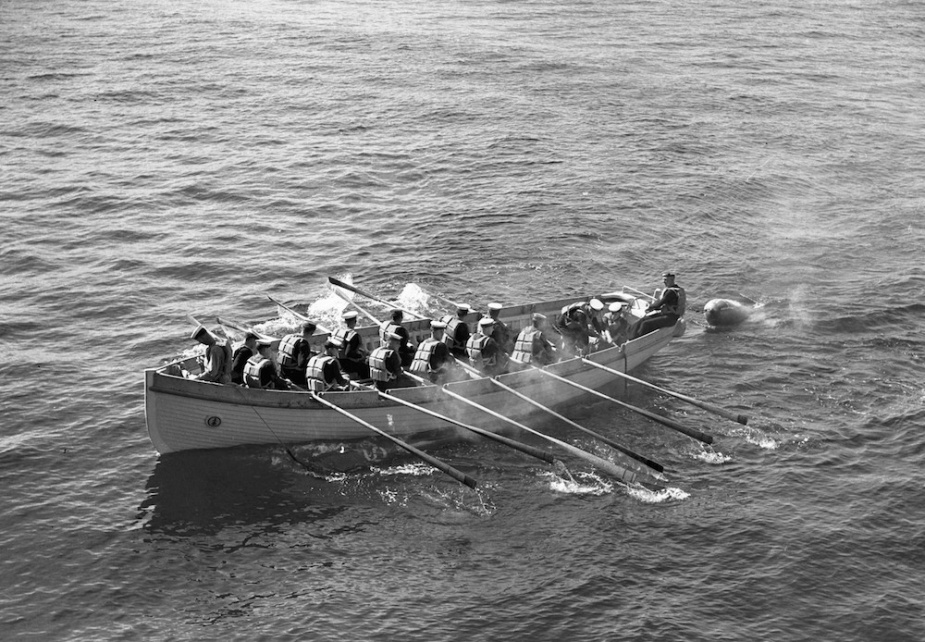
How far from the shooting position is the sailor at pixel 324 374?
96.3 feet

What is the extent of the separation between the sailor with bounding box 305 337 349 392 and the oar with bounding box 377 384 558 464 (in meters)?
1.46

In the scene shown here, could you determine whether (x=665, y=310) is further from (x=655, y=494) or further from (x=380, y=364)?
(x=380, y=364)

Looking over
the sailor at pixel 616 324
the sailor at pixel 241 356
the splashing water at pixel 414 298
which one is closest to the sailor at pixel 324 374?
the sailor at pixel 241 356

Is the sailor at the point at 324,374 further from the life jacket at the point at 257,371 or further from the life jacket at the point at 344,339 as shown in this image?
the life jacket at the point at 257,371

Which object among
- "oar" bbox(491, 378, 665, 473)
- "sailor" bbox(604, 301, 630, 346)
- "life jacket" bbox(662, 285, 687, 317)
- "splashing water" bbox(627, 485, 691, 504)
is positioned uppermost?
"life jacket" bbox(662, 285, 687, 317)

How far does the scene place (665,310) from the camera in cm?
3509

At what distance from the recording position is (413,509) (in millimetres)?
27344

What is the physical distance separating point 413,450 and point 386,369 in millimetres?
3472

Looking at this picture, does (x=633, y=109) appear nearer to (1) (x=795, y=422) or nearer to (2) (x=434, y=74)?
(2) (x=434, y=74)

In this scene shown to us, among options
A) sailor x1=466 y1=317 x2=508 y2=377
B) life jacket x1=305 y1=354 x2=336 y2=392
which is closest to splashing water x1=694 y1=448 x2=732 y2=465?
sailor x1=466 y1=317 x2=508 y2=377

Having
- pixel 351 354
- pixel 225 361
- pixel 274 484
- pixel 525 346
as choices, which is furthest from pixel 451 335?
pixel 274 484

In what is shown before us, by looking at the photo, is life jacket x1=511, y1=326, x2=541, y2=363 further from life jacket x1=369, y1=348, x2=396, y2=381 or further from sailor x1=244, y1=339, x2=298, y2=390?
sailor x1=244, y1=339, x2=298, y2=390

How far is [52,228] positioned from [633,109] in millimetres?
33542

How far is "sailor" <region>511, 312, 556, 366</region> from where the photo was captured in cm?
3216
